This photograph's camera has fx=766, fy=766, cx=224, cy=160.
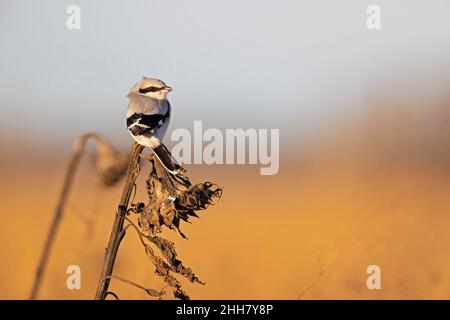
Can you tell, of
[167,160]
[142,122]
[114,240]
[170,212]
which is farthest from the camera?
[142,122]

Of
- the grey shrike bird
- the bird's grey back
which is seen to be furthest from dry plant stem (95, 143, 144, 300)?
the bird's grey back

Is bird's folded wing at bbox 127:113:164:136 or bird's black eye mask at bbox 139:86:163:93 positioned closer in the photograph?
bird's folded wing at bbox 127:113:164:136

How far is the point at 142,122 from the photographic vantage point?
9.78 feet

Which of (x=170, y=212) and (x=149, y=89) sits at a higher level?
(x=149, y=89)

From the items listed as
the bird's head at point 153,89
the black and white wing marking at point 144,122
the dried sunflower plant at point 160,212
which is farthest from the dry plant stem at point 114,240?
the bird's head at point 153,89

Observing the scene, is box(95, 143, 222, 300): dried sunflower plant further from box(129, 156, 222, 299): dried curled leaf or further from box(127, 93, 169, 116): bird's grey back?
box(127, 93, 169, 116): bird's grey back

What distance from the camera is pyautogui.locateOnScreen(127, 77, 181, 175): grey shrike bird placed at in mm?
2861

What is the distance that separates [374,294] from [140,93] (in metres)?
1.56

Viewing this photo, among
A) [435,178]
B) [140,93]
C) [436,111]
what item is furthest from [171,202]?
[436,111]

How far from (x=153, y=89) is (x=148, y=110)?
0.66 ft

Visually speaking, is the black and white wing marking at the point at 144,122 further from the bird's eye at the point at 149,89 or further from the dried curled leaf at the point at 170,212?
the dried curled leaf at the point at 170,212

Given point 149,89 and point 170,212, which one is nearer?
point 170,212

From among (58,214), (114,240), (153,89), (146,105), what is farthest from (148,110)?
(114,240)

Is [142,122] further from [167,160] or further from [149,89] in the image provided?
[167,160]
